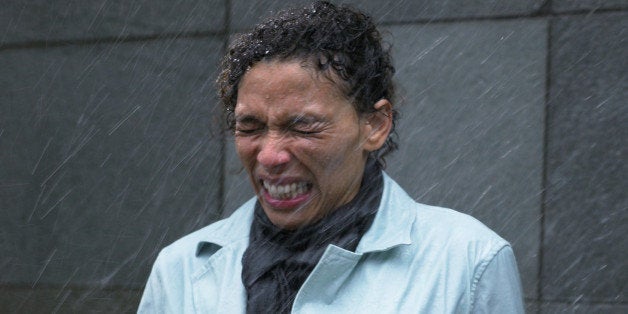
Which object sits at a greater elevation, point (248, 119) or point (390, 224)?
point (248, 119)

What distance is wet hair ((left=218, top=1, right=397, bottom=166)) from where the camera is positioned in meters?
3.34

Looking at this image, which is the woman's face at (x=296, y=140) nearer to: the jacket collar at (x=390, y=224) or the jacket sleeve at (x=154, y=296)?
the jacket collar at (x=390, y=224)

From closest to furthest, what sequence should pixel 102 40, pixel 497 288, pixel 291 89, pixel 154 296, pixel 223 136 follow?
pixel 497 288 → pixel 291 89 → pixel 154 296 → pixel 223 136 → pixel 102 40

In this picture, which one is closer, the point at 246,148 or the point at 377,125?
the point at 246,148

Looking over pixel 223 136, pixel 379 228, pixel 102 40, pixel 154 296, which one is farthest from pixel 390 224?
pixel 102 40

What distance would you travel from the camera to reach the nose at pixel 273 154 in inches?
129

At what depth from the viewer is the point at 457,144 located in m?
5.54

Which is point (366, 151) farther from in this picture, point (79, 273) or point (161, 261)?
point (79, 273)

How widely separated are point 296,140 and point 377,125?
1.01ft

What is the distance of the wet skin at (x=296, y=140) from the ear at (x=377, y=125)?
0.10 feet

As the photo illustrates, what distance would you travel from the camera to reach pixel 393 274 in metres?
3.20

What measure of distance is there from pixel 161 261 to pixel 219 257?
200 mm

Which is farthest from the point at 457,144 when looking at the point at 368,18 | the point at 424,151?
the point at 368,18

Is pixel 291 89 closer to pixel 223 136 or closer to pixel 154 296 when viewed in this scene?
pixel 154 296
